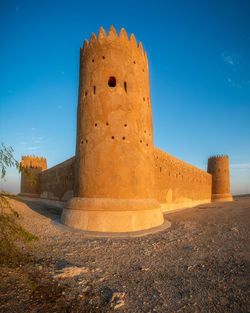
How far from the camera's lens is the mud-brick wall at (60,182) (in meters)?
14.0

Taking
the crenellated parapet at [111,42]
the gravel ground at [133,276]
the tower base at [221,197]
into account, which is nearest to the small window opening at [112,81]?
the crenellated parapet at [111,42]

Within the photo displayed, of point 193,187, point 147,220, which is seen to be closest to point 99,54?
point 147,220

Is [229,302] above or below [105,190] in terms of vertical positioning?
below

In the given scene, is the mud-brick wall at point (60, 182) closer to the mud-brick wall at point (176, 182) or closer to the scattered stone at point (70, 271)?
the mud-brick wall at point (176, 182)

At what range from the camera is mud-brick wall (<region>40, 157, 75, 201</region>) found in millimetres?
14047

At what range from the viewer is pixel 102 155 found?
773cm

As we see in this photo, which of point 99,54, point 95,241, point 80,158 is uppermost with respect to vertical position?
point 99,54

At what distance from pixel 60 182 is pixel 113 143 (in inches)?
372

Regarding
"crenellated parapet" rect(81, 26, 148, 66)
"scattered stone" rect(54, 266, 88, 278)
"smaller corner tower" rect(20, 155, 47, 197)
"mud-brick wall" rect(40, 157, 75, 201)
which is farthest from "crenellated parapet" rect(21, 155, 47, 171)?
"scattered stone" rect(54, 266, 88, 278)

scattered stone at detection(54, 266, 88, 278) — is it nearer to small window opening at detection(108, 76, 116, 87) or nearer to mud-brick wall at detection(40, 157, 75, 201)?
small window opening at detection(108, 76, 116, 87)

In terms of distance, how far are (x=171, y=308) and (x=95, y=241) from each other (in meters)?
3.33

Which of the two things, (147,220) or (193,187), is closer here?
(147,220)

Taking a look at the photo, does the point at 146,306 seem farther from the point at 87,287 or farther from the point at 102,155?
the point at 102,155

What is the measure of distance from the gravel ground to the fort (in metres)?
1.37
